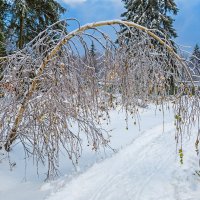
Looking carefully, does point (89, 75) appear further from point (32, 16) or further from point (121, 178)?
point (32, 16)

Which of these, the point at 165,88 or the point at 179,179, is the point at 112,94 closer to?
the point at 165,88

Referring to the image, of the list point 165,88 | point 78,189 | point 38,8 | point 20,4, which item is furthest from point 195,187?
point 38,8

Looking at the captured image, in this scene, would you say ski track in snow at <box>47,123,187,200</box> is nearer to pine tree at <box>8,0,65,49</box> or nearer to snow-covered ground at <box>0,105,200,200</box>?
snow-covered ground at <box>0,105,200,200</box>

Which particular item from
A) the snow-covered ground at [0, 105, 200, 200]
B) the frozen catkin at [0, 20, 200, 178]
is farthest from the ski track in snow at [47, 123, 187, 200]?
the frozen catkin at [0, 20, 200, 178]

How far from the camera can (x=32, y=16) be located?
43.7 ft

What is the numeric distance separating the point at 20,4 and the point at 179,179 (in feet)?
30.4

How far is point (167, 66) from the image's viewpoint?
3914 mm

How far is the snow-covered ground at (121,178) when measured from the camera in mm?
5180

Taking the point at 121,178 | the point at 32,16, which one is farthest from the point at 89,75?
the point at 32,16

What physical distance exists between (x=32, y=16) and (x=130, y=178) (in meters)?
9.66

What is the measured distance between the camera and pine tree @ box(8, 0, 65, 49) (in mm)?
12726

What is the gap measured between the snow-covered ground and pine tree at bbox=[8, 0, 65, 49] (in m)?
6.79

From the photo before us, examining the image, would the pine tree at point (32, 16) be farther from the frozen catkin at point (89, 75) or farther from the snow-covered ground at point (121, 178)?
the frozen catkin at point (89, 75)

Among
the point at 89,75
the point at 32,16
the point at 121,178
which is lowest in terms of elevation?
the point at 121,178
